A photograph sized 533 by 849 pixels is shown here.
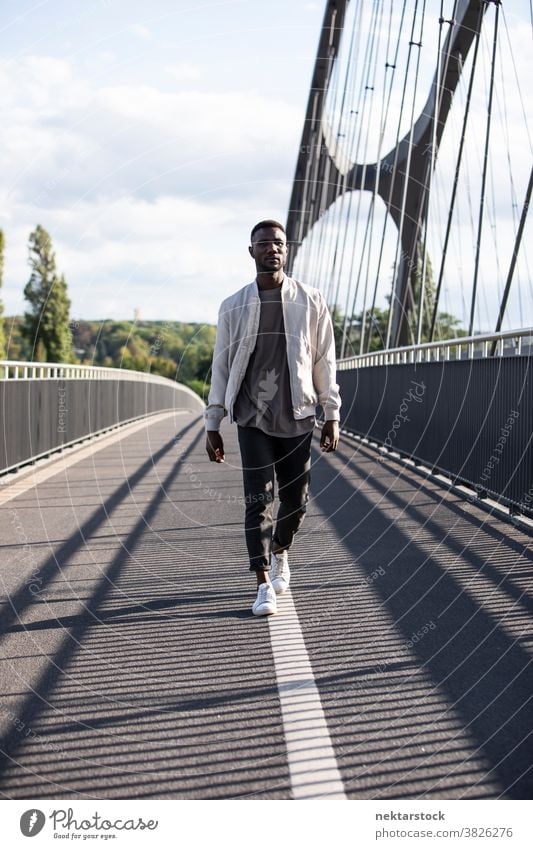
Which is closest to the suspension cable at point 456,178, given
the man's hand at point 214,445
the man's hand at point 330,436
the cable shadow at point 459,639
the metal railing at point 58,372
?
the metal railing at point 58,372

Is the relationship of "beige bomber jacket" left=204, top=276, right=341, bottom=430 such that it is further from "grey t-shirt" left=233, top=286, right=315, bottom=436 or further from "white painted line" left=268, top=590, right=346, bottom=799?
"white painted line" left=268, top=590, right=346, bottom=799

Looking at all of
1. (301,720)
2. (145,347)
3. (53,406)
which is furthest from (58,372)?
(145,347)

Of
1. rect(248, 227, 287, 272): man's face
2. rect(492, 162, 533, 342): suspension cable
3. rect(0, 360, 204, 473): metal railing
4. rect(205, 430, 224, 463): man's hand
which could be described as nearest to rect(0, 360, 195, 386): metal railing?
rect(0, 360, 204, 473): metal railing

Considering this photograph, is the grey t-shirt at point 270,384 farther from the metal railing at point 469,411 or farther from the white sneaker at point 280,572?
the metal railing at point 469,411

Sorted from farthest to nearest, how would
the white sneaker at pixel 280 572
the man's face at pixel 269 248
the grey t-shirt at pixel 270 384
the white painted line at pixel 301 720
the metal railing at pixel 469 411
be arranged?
the metal railing at pixel 469 411, the white sneaker at pixel 280 572, the grey t-shirt at pixel 270 384, the man's face at pixel 269 248, the white painted line at pixel 301 720

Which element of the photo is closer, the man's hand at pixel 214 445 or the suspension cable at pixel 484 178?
the man's hand at pixel 214 445

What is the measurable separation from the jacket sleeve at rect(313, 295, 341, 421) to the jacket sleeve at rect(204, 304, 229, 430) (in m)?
0.46

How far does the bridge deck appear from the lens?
126 inches

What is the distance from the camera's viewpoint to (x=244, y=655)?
448cm

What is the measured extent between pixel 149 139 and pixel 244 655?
5880 millimetres

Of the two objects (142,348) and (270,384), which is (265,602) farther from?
(142,348)

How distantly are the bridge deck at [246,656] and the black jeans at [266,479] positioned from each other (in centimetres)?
32

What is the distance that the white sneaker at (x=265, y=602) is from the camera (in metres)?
5.18

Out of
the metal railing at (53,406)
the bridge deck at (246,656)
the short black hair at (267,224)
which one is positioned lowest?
the bridge deck at (246,656)
